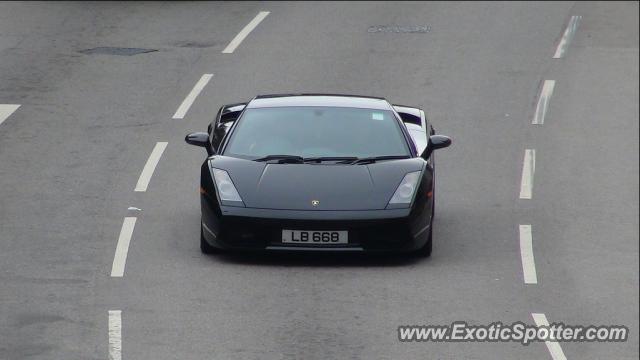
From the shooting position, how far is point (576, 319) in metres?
13.0

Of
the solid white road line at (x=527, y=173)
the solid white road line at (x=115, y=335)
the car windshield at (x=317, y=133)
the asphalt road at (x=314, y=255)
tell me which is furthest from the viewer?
the solid white road line at (x=527, y=173)

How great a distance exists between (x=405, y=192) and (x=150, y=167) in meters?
4.58

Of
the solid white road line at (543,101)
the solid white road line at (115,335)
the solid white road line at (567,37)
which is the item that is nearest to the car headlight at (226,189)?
the solid white road line at (115,335)

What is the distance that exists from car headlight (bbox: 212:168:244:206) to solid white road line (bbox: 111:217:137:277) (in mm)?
1056

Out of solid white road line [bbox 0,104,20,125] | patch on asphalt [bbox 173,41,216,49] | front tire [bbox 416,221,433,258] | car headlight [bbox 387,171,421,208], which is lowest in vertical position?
patch on asphalt [bbox 173,41,216,49]

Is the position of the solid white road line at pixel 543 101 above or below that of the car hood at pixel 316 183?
below

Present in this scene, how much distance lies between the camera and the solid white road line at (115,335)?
11336 millimetres

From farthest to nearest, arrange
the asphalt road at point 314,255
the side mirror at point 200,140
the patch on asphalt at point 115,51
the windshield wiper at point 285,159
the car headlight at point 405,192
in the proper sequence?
the patch on asphalt at point 115,51, the side mirror at point 200,140, the windshield wiper at point 285,159, the car headlight at point 405,192, the asphalt road at point 314,255

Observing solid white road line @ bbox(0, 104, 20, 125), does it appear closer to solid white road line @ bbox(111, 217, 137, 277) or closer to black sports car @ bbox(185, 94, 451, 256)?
solid white road line @ bbox(111, 217, 137, 277)

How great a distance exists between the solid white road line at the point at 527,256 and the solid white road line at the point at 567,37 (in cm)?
948

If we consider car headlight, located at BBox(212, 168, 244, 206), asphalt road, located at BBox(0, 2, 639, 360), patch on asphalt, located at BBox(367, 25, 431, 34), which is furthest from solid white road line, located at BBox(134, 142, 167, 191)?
patch on asphalt, located at BBox(367, 25, 431, 34)

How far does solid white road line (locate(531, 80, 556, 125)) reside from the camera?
70.0 ft

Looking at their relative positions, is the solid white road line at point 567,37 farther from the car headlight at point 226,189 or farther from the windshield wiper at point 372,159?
the car headlight at point 226,189

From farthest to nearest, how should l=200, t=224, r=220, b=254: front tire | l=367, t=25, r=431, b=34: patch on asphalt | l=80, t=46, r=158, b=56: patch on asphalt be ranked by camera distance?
l=367, t=25, r=431, b=34: patch on asphalt → l=80, t=46, r=158, b=56: patch on asphalt → l=200, t=224, r=220, b=254: front tire
